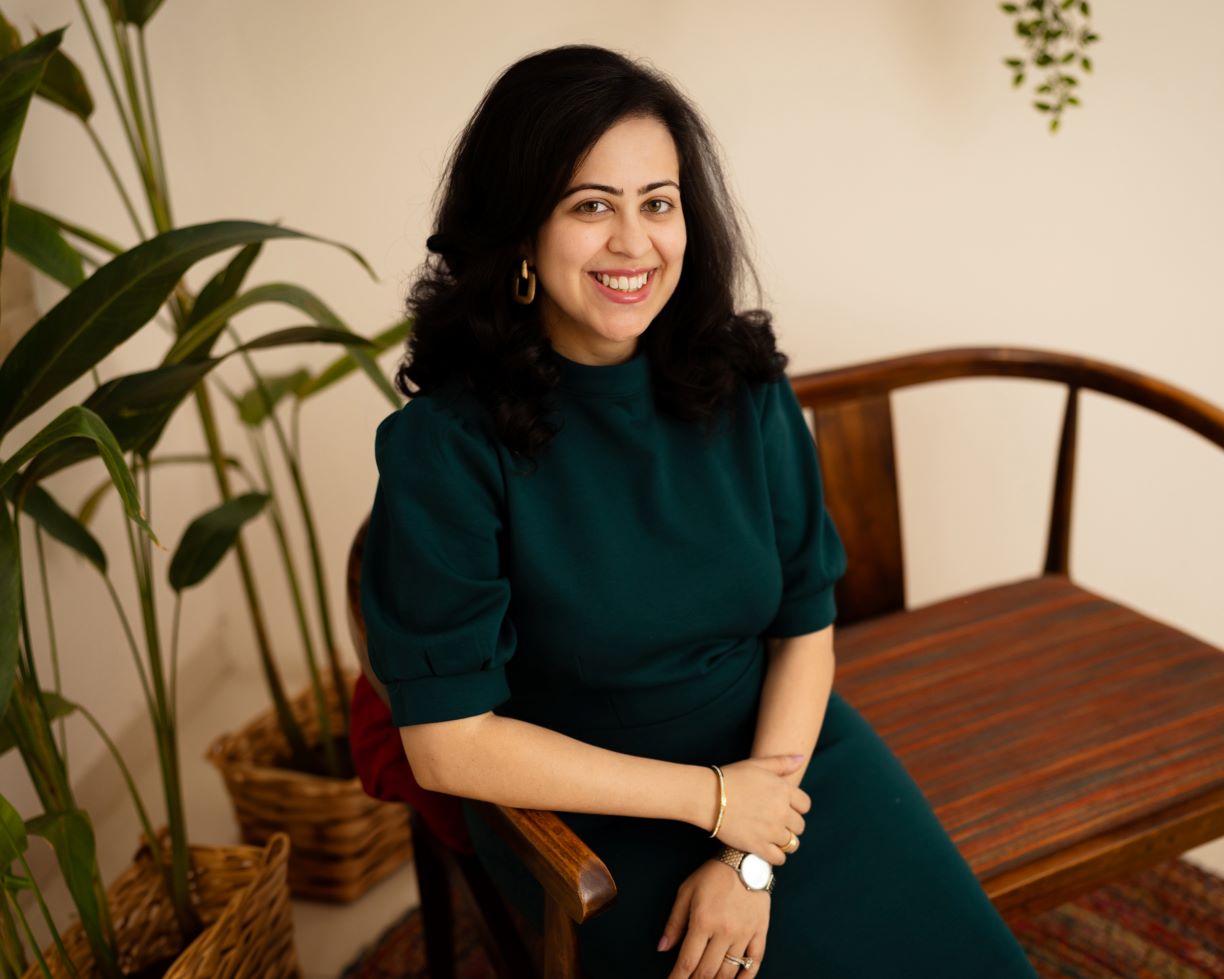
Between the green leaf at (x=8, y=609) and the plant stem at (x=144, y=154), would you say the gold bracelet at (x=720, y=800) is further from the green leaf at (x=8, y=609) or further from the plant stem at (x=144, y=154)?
the plant stem at (x=144, y=154)

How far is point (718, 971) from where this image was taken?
1.21 meters

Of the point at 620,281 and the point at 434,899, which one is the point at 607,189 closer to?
the point at 620,281

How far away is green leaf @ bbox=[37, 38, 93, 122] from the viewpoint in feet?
5.29

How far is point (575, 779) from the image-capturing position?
49.7 inches

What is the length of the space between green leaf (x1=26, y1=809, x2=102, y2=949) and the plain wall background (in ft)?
3.06

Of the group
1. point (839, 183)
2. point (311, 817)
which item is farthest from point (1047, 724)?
point (311, 817)

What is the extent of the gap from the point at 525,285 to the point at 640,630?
16.0 inches

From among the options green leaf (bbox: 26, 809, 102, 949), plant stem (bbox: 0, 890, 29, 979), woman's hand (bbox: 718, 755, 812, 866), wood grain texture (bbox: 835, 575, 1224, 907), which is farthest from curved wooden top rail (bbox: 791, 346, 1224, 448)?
plant stem (bbox: 0, 890, 29, 979)

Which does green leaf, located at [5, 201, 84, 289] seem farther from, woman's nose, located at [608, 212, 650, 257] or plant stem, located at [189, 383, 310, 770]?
woman's nose, located at [608, 212, 650, 257]

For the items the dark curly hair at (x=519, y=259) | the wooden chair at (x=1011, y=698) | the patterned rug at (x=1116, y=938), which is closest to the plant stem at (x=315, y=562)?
the patterned rug at (x=1116, y=938)

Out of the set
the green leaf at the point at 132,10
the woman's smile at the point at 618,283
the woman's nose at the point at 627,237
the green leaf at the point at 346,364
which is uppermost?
the green leaf at the point at 132,10

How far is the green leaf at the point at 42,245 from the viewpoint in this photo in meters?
1.43

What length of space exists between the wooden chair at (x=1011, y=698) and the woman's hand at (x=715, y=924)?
0.12 metres

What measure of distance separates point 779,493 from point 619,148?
47 cm
